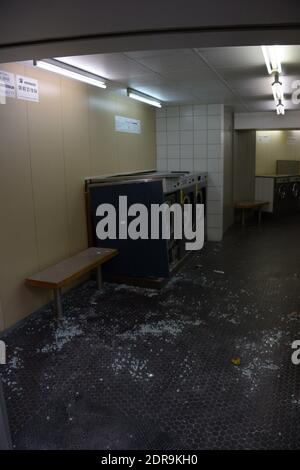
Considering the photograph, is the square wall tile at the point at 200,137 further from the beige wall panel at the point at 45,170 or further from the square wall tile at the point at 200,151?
the beige wall panel at the point at 45,170

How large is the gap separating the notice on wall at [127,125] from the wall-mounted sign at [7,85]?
1892mm

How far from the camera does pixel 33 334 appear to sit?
304cm

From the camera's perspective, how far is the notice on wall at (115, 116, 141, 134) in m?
4.77

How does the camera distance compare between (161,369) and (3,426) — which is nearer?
(3,426)

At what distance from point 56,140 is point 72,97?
56 cm

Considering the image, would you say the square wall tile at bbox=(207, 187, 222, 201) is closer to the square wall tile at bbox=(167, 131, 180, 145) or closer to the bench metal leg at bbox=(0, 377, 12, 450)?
the square wall tile at bbox=(167, 131, 180, 145)

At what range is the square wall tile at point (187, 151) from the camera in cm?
610

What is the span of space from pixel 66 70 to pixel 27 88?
0.38 m

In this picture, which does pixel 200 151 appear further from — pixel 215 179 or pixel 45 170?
pixel 45 170

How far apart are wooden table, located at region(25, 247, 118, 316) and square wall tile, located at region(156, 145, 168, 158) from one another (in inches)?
107

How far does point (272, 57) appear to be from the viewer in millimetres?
2875

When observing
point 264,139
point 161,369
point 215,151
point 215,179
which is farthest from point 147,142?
point 264,139

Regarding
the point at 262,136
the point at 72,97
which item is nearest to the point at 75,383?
the point at 72,97

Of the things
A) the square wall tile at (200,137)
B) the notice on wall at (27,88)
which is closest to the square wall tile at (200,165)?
the square wall tile at (200,137)
